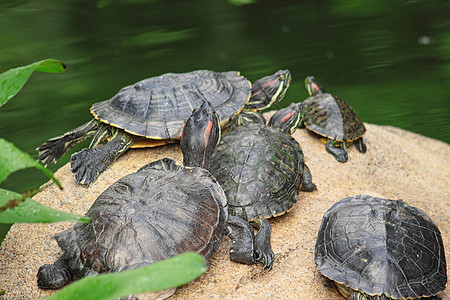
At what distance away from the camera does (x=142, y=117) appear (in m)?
2.63

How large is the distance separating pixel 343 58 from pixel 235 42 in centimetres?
121

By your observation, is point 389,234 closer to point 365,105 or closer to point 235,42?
point 365,105

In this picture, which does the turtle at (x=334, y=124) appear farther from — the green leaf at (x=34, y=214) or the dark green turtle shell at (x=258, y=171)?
the green leaf at (x=34, y=214)

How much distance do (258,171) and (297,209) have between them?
0.34 meters

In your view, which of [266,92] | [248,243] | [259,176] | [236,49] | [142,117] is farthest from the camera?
[236,49]

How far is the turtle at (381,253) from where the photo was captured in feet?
5.35

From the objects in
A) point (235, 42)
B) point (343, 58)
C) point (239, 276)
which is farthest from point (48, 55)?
point (239, 276)

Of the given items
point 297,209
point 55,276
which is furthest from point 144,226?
point 297,209

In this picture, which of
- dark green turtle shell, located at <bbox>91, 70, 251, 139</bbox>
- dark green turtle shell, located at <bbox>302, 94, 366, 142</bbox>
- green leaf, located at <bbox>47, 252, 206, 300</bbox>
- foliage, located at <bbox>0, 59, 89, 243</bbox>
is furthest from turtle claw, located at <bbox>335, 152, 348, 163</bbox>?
green leaf, located at <bbox>47, 252, 206, 300</bbox>

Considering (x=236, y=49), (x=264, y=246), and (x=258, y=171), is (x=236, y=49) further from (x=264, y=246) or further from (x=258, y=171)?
(x=264, y=246)

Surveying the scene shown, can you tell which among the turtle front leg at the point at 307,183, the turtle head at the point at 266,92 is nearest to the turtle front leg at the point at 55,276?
the turtle front leg at the point at 307,183

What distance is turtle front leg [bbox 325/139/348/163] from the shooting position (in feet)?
9.51

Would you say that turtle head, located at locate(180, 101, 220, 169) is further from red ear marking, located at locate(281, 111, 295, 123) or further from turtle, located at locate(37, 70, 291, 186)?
red ear marking, located at locate(281, 111, 295, 123)

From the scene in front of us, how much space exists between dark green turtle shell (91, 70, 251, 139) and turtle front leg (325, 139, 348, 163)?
0.65 m
